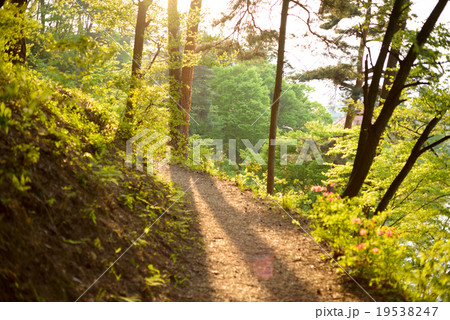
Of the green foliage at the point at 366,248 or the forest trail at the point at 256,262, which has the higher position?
the green foliage at the point at 366,248

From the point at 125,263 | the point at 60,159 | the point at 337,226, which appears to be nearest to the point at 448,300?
the point at 337,226

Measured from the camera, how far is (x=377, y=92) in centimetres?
649

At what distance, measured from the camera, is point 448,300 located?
3732 millimetres

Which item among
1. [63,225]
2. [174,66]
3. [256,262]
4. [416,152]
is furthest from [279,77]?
[63,225]

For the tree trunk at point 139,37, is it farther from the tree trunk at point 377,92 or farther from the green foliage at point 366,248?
the green foliage at point 366,248

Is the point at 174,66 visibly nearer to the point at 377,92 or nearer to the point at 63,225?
the point at 377,92
